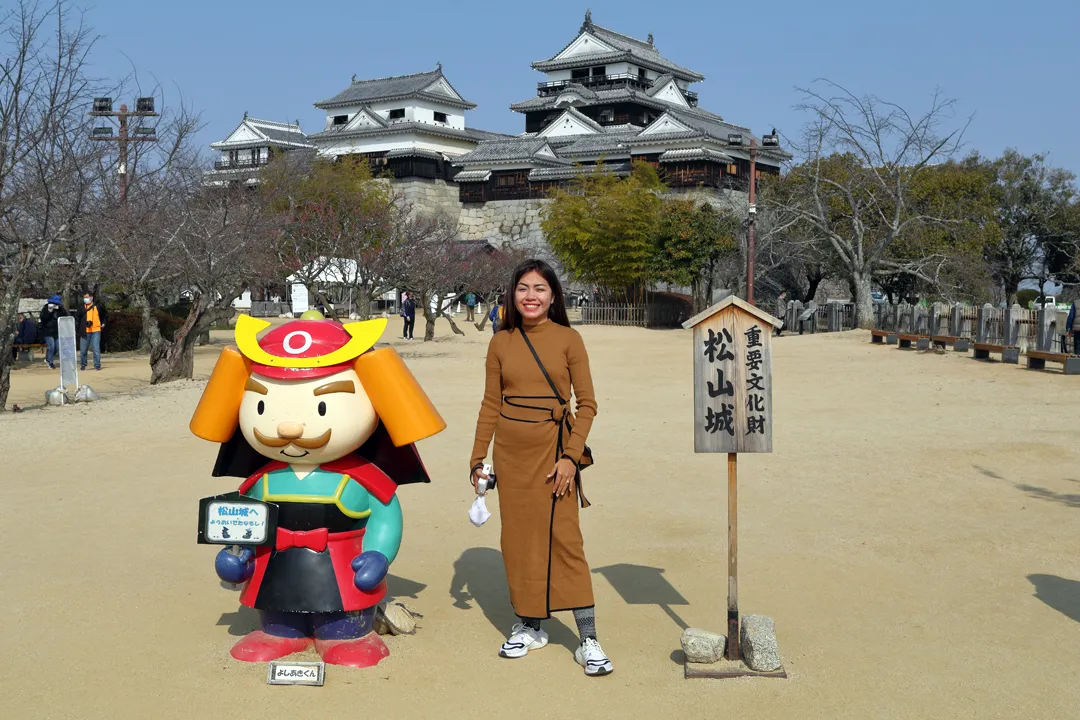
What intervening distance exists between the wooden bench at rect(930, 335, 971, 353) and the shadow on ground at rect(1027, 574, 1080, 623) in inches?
599

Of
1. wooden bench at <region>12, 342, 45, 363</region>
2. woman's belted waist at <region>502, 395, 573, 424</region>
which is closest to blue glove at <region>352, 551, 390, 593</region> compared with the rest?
woman's belted waist at <region>502, 395, 573, 424</region>

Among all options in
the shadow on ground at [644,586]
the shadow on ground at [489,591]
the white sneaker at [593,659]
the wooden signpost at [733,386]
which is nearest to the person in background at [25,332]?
the shadow on ground at [489,591]

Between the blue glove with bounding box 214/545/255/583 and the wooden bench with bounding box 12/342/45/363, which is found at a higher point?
the wooden bench with bounding box 12/342/45/363

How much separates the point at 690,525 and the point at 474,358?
16.1m

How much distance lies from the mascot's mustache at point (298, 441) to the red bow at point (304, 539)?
1.25 feet

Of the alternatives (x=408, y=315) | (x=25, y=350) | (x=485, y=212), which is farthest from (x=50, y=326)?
(x=485, y=212)

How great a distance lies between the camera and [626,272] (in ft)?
127

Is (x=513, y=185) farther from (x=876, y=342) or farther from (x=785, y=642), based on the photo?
(x=785, y=642)

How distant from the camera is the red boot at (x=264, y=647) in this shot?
15.0ft

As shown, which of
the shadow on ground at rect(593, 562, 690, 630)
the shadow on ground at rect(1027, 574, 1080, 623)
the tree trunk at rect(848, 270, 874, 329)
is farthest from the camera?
the tree trunk at rect(848, 270, 874, 329)

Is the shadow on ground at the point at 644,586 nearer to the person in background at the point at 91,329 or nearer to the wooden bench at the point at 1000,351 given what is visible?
the wooden bench at the point at 1000,351

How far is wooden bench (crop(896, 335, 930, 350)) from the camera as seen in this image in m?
21.3

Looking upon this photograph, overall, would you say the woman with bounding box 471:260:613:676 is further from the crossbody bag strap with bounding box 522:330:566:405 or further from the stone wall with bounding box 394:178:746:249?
the stone wall with bounding box 394:178:746:249

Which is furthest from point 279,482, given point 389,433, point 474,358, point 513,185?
point 513,185
